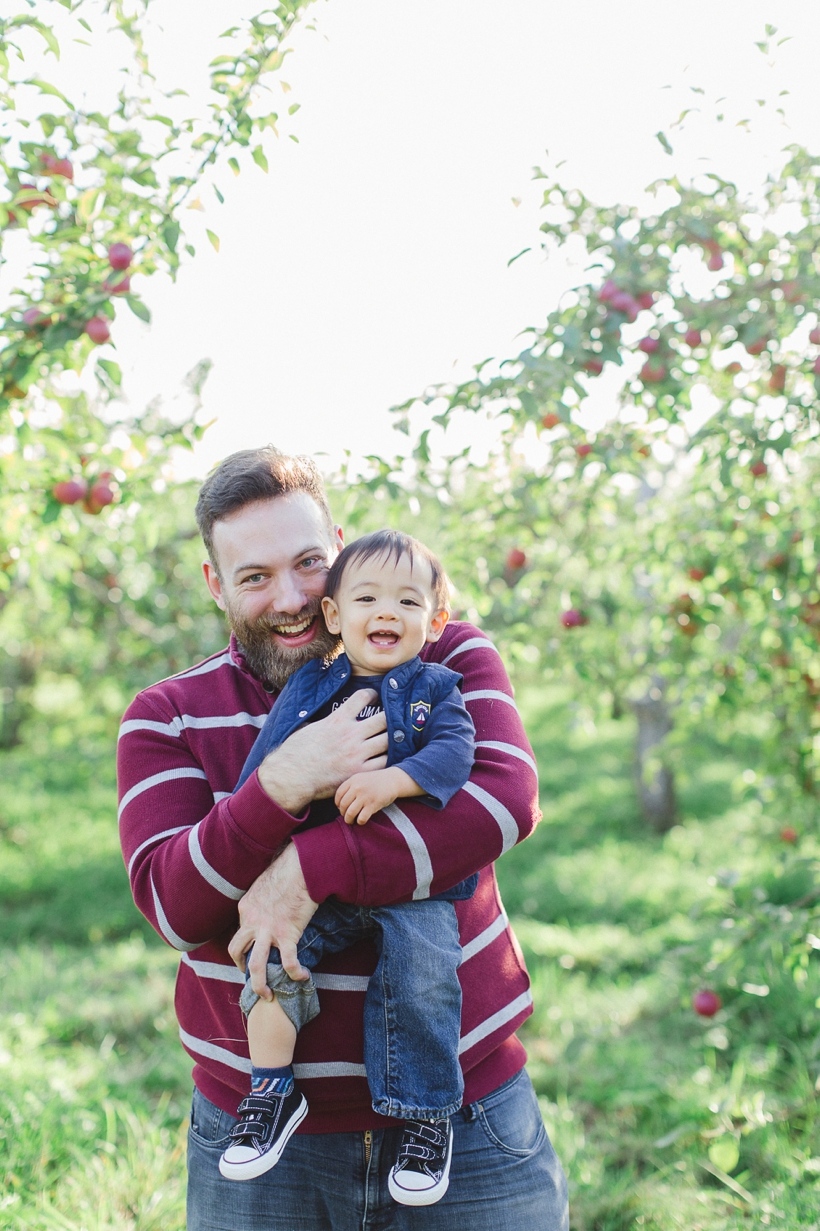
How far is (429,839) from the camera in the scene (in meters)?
1.35

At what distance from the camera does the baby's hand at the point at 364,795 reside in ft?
4.45

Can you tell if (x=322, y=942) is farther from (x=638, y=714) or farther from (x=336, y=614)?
(x=638, y=714)

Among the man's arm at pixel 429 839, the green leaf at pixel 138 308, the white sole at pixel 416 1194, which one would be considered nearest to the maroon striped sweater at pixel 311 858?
the man's arm at pixel 429 839

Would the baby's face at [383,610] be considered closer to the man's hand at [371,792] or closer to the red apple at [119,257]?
the man's hand at [371,792]

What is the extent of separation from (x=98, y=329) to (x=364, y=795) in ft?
4.44

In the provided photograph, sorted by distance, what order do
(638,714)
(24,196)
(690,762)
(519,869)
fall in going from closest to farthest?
1. (24,196)
2. (519,869)
3. (638,714)
4. (690,762)

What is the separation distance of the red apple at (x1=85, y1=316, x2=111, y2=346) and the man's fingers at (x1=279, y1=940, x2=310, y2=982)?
4.74 feet

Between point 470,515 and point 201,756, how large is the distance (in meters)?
1.69

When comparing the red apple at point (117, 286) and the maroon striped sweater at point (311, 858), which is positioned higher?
the red apple at point (117, 286)

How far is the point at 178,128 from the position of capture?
210 cm

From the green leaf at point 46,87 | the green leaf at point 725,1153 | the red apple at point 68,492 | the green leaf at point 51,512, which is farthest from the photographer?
the red apple at point 68,492

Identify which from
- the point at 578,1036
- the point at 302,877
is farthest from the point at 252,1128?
the point at 578,1036

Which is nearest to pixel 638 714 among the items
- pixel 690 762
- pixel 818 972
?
pixel 690 762

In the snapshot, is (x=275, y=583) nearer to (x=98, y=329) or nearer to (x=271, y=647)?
(x=271, y=647)
